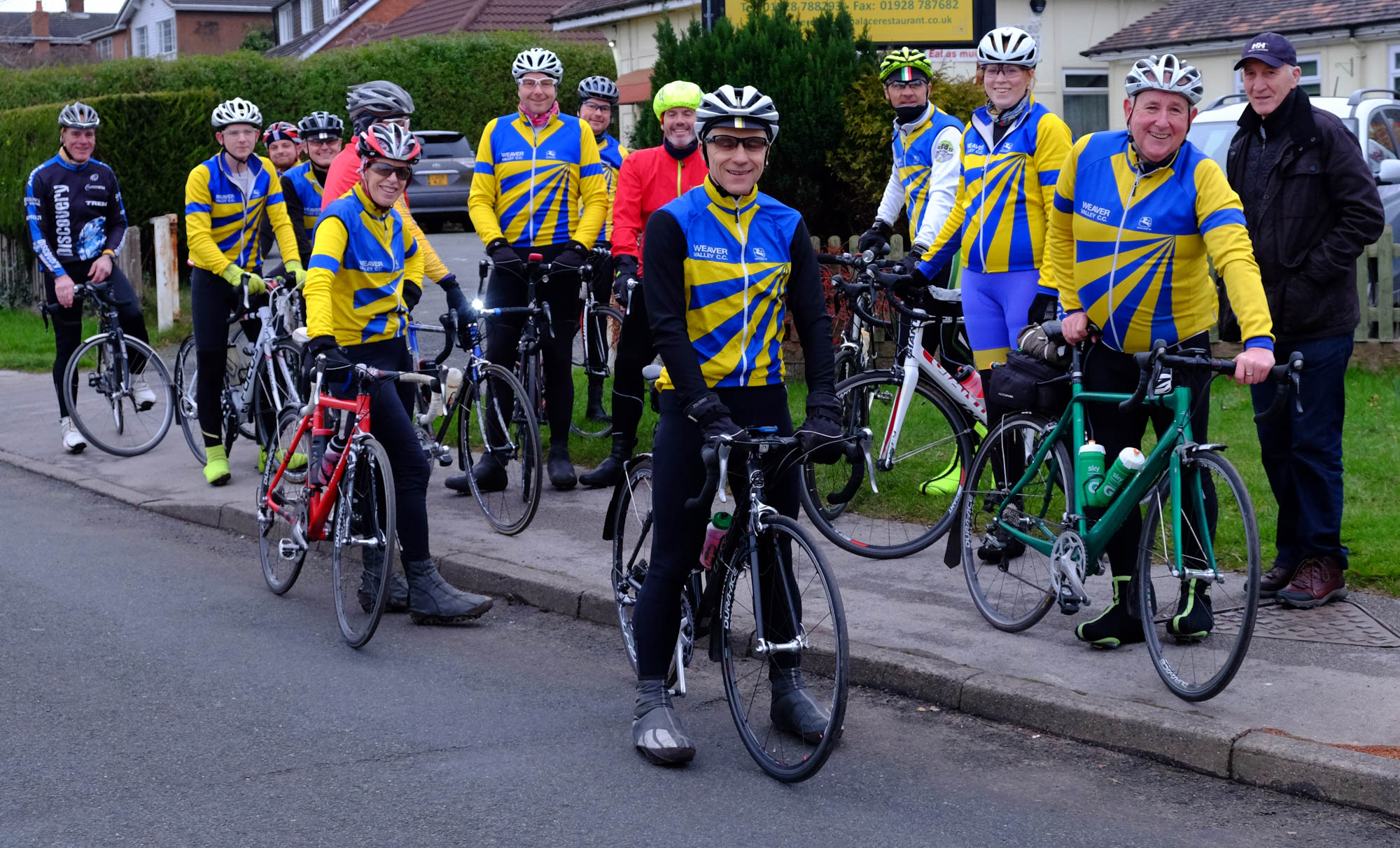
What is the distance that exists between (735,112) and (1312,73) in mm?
21938

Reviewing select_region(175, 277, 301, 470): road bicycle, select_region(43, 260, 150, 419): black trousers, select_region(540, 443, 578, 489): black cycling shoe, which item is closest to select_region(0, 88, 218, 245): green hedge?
select_region(43, 260, 150, 419): black trousers

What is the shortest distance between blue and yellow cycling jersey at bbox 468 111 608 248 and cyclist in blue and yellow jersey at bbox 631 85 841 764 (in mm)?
4086

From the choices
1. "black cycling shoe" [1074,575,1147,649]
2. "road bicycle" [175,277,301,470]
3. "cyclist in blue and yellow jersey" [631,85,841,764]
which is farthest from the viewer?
"road bicycle" [175,277,301,470]

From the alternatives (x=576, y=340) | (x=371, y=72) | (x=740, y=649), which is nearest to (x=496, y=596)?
(x=740, y=649)

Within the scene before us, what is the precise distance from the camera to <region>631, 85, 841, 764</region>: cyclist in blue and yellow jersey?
476cm

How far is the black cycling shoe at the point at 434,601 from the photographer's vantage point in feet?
22.2

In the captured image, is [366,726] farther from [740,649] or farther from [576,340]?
[576,340]

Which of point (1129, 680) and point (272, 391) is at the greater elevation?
point (272, 391)

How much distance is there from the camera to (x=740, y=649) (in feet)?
20.0

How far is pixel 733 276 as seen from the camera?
192 inches

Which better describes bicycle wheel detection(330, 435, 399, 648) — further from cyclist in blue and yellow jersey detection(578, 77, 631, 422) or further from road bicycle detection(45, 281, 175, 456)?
road bicycle detection(45, 281, 175, 456)

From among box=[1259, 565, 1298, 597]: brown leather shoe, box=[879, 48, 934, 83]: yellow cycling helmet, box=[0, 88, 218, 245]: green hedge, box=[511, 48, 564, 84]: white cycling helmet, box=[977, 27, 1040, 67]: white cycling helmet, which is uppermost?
box=[0, 88, 218, 245]: green hedge

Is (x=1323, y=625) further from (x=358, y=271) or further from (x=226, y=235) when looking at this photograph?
(x=226, y=235)

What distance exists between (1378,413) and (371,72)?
2381cm
